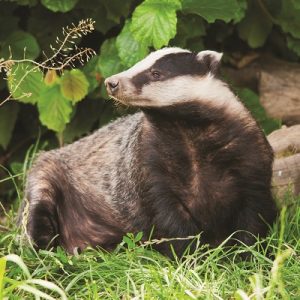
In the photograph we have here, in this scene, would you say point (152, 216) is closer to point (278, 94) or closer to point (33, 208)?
point (33, 208)

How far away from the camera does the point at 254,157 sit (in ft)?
15.1

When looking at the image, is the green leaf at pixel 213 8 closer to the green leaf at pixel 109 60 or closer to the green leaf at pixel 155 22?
the green leaf at pixel 155 22

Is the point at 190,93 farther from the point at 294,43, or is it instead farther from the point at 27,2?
the point at 294,43

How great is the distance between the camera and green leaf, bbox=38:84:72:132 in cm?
577

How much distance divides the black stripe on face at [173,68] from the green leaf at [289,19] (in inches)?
64.8

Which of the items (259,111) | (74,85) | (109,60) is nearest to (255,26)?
(259,111)

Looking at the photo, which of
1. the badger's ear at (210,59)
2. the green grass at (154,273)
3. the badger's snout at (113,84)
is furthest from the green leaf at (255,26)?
the badger's snout at (113,84)

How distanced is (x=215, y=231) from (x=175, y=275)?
0.90 meters

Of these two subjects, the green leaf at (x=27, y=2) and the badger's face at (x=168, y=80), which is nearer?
the badger's face at (x=168, y=80)

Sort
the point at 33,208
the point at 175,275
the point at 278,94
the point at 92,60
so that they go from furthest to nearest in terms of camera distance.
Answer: the point at 278,94, the point at 92,60, the point at 33,208, the point at 175,275

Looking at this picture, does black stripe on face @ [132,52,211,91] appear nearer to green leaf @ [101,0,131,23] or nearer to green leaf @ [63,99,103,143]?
green leaf @ [101,0,131,23]

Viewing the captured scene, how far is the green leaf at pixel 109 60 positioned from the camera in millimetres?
5723

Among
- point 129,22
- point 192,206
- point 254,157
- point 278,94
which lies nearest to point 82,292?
point 192,206

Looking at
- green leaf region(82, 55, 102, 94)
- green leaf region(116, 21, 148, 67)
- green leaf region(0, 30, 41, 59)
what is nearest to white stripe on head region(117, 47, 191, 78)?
green leaf region(116, 21, 148, 67)
